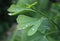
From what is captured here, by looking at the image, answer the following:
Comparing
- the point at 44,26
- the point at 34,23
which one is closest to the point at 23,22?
the point at 34,23

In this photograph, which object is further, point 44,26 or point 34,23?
point 44,26

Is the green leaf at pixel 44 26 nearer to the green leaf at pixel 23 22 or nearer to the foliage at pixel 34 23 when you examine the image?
the foliage at pixel 34 23

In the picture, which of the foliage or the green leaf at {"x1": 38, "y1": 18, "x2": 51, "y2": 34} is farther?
the green leaf at {"x1": 38, "y1": 18, "x2": 51, "y2": 34}

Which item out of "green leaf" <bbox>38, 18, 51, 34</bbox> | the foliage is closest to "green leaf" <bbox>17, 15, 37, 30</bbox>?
the foliage

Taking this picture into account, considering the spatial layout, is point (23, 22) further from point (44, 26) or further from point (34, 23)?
point (44, 26)

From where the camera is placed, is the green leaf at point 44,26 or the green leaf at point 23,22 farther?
the green leaf at point 44,26

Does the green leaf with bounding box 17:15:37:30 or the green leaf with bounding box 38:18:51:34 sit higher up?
the green leaf with bounding box 17:15:37:30

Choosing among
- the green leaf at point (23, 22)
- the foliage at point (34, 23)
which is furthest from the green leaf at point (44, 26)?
the green leaf at point (23, 22)

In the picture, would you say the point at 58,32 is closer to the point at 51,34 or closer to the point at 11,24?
the point at 51,34

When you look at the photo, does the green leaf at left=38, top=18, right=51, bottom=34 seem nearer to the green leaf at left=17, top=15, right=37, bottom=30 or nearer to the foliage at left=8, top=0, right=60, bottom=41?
the foliage at left=8, top=0, right=60, bottom=41

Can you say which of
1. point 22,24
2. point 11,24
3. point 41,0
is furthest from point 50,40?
point 11,24

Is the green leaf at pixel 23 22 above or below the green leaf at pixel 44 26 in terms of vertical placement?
above
